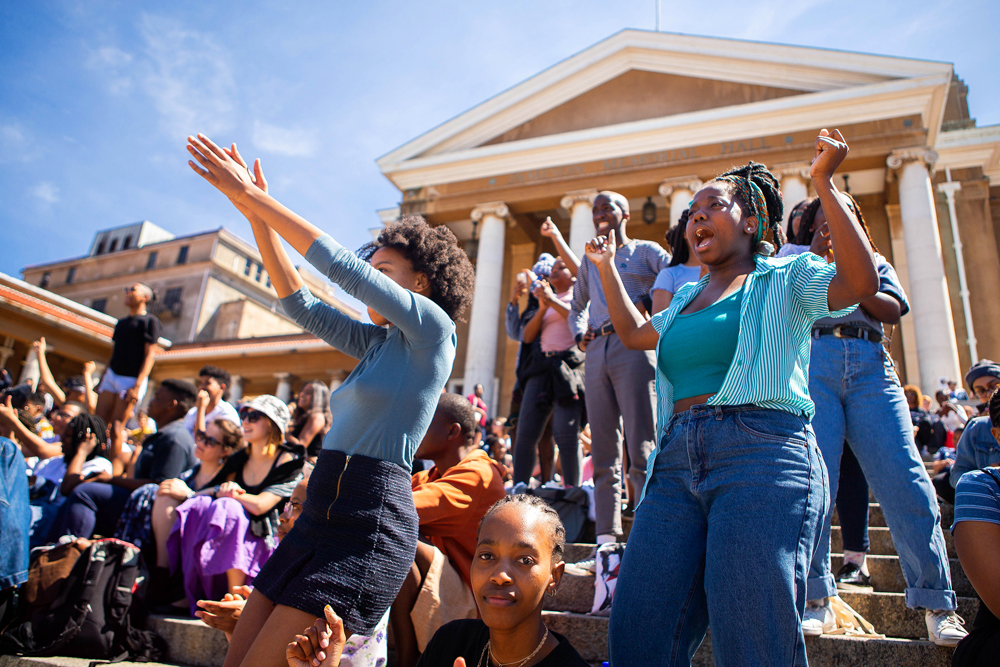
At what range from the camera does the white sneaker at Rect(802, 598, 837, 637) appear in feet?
8.99

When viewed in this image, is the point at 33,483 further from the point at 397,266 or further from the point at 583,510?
the point at 397,266

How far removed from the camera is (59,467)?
19.2 feet

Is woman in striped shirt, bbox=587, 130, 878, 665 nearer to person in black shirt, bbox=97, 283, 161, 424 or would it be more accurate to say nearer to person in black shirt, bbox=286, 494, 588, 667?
person in black shirt, bbox=286, 494, 588, 667

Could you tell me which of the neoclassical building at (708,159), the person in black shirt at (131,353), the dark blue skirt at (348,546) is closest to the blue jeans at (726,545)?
the dark blue skirt at (348,546)

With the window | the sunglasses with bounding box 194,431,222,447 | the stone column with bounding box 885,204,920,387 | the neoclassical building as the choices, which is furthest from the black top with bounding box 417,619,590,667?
the window

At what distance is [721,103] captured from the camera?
59.8 ft

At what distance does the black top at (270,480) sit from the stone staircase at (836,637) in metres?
0.64

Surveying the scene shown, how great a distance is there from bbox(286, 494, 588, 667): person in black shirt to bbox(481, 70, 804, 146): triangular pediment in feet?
60.2

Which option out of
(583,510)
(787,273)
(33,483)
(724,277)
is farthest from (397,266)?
(33,483)

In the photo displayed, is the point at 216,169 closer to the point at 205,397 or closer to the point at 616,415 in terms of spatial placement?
the point at 616,415

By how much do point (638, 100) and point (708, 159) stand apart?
10.8ft

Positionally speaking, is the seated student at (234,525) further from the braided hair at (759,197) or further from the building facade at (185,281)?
the building facade at (185,281)

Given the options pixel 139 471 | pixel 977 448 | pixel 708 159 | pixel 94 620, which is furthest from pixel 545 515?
pixel 708 159

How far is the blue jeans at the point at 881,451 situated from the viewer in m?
2.64
